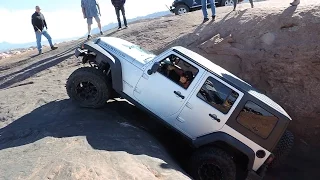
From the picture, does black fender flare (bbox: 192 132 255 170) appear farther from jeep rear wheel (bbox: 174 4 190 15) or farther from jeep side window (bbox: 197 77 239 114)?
jeep rear wheel (bbox: 174 4 190 15)

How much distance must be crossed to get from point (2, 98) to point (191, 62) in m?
5.05

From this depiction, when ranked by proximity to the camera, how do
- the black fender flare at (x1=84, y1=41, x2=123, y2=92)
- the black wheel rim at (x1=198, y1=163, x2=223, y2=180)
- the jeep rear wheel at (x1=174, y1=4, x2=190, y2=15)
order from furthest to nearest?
1. the jeep rear wheel at (x1=174, y1=4, x2=190, y2=15)
2. the black fender flare at (x1=84, y1=41, x2=123, y2=92)
3. the black wheel rim at (x1=198, y1=163, x2=223, y2=180)

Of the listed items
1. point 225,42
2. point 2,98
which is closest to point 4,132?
point 2,98

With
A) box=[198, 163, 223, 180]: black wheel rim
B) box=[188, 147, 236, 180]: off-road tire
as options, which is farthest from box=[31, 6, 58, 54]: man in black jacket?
box=[198, 163, 223, 180]: black wheel rim

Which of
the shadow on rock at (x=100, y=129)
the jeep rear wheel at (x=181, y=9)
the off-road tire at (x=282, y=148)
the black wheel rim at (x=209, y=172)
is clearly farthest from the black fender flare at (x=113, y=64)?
the jeep rear wheel at (x=181, y=9)

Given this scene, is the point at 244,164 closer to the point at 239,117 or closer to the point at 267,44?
the point at 239,117

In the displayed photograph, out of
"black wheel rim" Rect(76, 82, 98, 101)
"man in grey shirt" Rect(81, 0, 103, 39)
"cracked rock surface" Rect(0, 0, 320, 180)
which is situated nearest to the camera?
"cracked rock surface" Rect(0, 0, 320, 180)

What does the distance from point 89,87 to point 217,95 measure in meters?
2.63

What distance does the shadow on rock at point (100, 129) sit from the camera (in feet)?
20.6

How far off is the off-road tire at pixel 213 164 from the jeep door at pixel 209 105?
15.2 inches

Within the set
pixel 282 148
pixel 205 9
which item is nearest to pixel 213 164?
pixel 282 148

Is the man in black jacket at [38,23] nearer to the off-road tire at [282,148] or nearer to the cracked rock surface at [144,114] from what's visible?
the cracked rock surface at [144,114]

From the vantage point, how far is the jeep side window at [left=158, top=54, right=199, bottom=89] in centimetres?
706

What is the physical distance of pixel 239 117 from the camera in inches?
267
